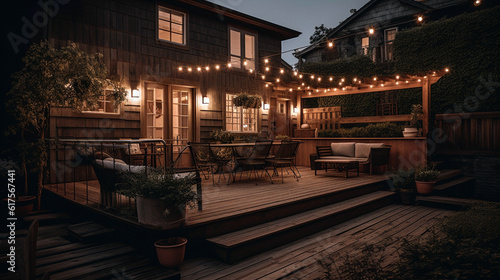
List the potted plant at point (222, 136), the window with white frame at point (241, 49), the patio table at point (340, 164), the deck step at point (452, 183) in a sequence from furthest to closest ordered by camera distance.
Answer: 1. the window with white frame at point (241, 49)
2. the potted plant at point (222, 136)
3. the patio table at point (340, 164)
4. the deck step at point (452, 183)

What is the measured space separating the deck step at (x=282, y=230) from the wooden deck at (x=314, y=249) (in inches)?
3.3

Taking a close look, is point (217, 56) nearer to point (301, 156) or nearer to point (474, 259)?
point (301, 156)

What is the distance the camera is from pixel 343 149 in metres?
8.61

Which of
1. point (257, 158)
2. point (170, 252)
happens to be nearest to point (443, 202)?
point (257, 158)

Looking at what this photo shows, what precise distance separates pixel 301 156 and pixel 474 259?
7695mm

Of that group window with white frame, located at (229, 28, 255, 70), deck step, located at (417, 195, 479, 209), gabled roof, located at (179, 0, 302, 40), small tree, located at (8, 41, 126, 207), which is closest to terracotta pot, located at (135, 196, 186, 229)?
small tree, located at (8, 41, 126, 207)

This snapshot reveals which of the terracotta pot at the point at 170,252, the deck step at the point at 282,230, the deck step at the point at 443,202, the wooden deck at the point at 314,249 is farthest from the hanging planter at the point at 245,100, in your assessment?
the terracotta pot at the point at 170,252

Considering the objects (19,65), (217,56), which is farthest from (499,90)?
(19,65)

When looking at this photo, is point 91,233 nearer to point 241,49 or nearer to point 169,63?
point 169,63

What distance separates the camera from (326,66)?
15.1m

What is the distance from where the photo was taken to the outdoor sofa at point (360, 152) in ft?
25.2

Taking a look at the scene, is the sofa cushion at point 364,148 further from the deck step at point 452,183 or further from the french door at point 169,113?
the french door at point 169,113

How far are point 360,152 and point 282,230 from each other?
4982mm

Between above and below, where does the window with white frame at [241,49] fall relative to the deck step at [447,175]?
above
